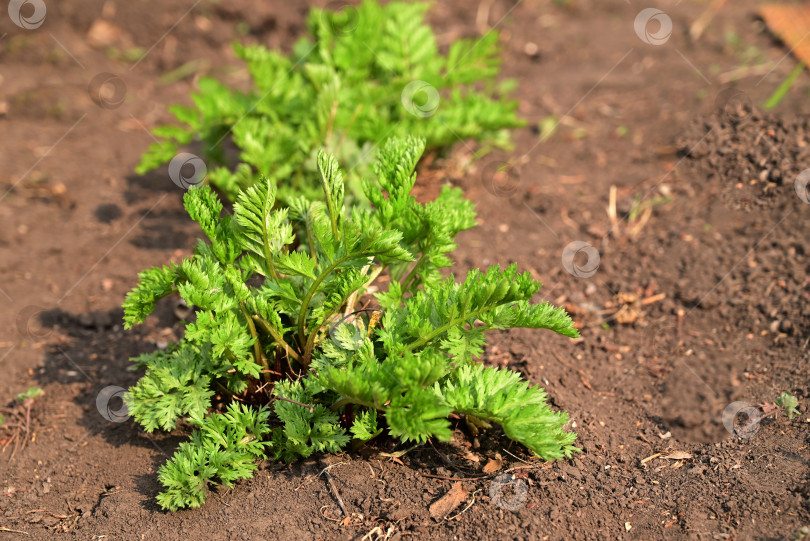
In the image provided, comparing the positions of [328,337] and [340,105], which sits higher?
[340,105]

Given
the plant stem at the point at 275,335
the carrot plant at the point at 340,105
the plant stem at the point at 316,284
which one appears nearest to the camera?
the plant stem at the point at 316,284

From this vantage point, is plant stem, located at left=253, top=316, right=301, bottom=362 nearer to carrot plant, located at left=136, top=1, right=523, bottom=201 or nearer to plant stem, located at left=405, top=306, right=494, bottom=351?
plant stem, located at left=405, top=306, right=494, bottom=351

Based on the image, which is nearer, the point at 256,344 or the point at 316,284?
the point at 316,284

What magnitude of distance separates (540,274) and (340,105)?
1.36m

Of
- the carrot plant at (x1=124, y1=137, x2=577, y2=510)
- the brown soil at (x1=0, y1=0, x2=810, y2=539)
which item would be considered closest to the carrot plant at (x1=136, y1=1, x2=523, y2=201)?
the brown soil at (x1=0, y1=0, x2=810, y2=539)

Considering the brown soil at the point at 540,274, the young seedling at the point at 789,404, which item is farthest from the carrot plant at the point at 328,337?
the young seedling at the point at 789,404

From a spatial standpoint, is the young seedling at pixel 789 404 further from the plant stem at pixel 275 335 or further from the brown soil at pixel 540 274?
the plant stem at pixel 275 335

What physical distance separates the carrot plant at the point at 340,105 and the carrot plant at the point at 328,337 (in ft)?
2.96

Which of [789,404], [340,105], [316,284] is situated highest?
[340,105]

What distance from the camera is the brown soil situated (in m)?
2.36

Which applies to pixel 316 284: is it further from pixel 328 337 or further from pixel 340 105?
pixel 340 105

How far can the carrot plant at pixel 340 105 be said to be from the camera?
3547mm

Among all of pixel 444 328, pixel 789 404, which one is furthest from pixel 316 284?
pixel 789 404

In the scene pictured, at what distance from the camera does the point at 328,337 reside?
2664 millimetres
